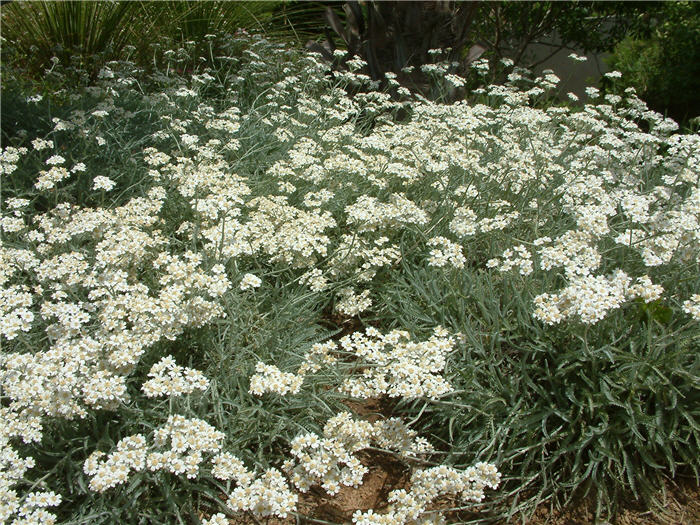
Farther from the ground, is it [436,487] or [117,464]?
[117,464]

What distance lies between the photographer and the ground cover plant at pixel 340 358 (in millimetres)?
2227

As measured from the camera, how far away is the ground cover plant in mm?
2227

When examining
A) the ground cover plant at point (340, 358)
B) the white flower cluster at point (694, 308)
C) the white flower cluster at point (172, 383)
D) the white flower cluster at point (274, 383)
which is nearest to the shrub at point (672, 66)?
the ground cover plant at point (340, 358)

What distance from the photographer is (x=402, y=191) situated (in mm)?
4266

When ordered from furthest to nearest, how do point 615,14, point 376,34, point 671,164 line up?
point 615,14
point 376,34
point 671,164

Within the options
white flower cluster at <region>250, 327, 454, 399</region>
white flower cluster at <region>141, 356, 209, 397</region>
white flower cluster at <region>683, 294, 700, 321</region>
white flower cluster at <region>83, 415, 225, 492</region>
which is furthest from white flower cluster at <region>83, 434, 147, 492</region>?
white flower cluster at <region>683, 294, 700, 321</region>

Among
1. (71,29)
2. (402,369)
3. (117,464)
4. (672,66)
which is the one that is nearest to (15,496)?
(117,464)

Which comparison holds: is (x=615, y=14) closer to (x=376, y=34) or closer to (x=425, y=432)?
(x=376, y=34)

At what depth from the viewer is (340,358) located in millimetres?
2986

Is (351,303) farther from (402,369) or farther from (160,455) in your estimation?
(160,455)

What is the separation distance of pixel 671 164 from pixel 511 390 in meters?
2.16

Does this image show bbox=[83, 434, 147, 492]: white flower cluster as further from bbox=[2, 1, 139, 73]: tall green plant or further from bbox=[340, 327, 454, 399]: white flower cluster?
bbox=[2, 1, 139, 73]: tall green plant

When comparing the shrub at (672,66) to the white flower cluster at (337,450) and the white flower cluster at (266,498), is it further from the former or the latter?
the white flower cluster at (266,498)

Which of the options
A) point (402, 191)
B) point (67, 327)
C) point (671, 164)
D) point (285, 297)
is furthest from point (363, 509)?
point (671, 164)
